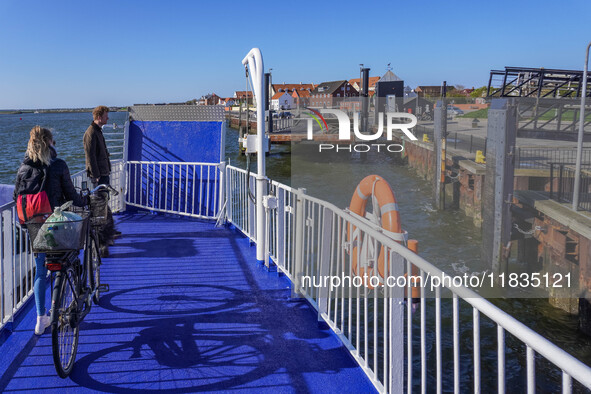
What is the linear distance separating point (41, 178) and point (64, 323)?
1.10 meters

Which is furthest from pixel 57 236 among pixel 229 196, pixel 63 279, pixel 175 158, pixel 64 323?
pixel 175 158

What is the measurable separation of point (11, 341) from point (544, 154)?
19427 millimetres

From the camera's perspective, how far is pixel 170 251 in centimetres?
636

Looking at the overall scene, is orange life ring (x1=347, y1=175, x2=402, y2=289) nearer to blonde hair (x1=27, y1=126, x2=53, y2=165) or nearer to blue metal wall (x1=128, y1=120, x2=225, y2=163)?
blue metal wall (x1=128, y1=120, x2=225, y2=163)

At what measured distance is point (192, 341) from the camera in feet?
12.3

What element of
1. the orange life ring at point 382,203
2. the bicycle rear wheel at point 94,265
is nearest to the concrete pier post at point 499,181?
the orange life ring at point 382,203

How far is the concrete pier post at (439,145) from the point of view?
1992cm

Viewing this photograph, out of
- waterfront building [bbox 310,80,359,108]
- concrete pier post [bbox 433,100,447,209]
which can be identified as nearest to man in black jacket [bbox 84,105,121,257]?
concrete pier post [bbox 433,100,447,209]

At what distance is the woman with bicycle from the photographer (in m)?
3.57

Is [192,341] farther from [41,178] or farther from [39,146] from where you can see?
[39,146]

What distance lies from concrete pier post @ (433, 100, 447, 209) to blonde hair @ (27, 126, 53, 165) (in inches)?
708

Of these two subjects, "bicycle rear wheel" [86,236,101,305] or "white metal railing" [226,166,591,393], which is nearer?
"white metal railing" [226,166,591,393]

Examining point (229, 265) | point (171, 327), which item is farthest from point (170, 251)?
point (171, 327)

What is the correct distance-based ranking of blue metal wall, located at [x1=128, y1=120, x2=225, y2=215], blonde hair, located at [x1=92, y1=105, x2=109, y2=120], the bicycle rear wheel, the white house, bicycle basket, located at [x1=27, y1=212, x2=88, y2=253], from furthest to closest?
the white house → blue metal wall, located at [x1=128, y1=120, x2=225, y2=215] → blonde hair, located at [x1=92, y1=105, x2=109, y2=120] → the bicycle rear wheel → bicycle basket, located at [x1=27, y1=212, x2=88, y2=253]
